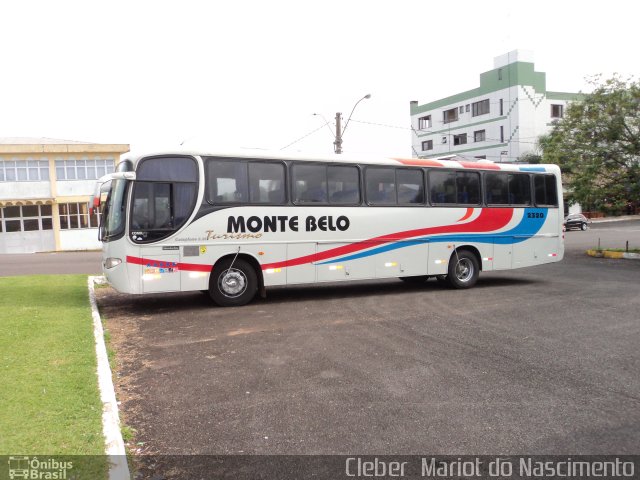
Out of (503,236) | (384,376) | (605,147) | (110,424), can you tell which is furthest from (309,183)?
(605,147)

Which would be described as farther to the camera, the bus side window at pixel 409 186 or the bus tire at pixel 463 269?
the bus tire at pixel 463 269

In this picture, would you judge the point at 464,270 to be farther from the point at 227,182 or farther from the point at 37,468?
the point at 37,468

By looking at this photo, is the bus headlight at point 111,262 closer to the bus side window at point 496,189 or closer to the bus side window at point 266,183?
the bus side window at point 266,183

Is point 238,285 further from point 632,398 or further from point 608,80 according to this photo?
point 608,80

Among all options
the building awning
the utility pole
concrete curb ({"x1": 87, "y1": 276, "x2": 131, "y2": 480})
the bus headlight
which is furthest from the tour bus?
the building awning

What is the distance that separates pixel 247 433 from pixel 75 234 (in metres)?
39.7

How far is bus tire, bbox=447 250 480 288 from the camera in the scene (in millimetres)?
13654

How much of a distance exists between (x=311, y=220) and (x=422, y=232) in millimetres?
3006

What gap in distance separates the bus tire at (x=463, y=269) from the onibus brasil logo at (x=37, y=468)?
36.5ft

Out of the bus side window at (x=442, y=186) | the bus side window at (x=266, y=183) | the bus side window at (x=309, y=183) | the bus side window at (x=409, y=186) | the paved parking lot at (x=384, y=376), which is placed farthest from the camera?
the bus side window at (x=442, y=186)

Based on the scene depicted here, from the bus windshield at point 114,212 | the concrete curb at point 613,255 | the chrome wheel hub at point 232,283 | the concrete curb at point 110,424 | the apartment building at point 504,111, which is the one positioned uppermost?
the apartment building at point 504,111

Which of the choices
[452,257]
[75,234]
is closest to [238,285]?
[452,257]

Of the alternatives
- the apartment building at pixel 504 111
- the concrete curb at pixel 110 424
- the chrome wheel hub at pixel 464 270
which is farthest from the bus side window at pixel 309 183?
the apartment building at pixel 504 111

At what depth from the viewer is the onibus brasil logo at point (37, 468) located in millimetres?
3555
